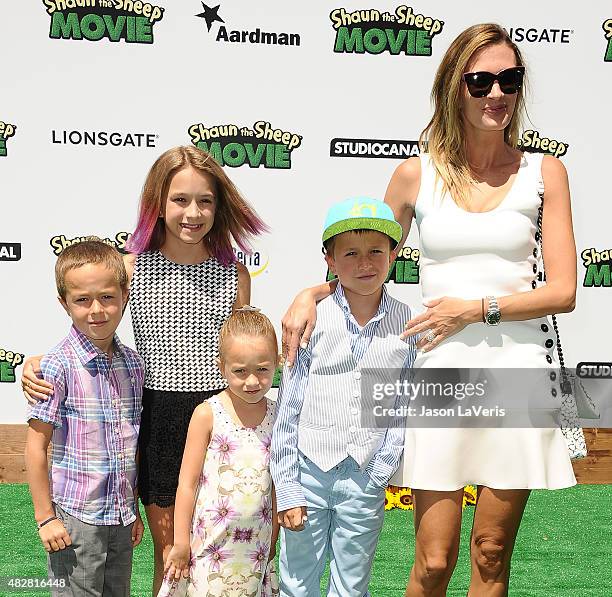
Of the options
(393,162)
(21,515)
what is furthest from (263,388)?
(393,162)

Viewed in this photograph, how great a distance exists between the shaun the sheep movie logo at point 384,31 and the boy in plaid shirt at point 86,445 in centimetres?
359

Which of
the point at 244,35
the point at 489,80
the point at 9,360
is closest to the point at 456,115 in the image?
the point at 489,80

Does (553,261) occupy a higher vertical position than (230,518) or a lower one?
higher

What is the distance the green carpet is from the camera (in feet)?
14.1

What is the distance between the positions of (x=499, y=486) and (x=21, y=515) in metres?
3.54

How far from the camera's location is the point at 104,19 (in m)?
5.84

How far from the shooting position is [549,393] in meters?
2.80

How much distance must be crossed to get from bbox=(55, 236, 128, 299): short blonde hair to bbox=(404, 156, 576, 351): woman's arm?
0.98 m

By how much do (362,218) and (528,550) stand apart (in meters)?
2.88

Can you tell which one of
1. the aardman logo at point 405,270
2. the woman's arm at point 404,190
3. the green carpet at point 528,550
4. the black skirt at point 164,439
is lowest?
the green carpet at point 528,550

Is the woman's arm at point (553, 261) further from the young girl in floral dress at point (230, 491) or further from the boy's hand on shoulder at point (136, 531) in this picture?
the boy's hand on shoulder at point (136, 531)

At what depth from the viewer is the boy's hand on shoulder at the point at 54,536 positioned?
2691mm

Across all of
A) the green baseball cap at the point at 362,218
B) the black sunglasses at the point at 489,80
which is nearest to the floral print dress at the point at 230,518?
the green baseball cap at the point at 362,218

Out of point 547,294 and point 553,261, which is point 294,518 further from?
point 553,261
